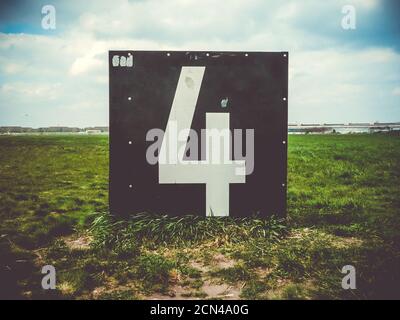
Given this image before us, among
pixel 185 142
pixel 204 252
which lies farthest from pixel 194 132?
pixel 204 252

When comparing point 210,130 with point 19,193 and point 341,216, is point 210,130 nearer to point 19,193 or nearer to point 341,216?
point 341,216

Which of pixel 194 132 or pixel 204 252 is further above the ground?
pixel 194 132

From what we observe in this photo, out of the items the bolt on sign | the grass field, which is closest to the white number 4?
the bolt on sign

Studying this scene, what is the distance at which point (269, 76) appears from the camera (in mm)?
4457

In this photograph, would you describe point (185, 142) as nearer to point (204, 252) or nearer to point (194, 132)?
point (194, 132)

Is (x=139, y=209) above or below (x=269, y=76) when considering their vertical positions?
below

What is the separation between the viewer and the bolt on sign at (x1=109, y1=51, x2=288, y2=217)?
4379 mm

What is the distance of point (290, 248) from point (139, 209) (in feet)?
5.70

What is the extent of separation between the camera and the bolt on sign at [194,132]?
4.38 metres

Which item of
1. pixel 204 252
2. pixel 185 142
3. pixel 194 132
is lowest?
pixel 204 252

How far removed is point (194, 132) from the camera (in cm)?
440

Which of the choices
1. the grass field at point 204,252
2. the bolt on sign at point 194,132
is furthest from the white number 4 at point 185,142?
the grass field at point 204,252

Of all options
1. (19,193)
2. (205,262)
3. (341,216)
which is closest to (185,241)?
(205,262)
